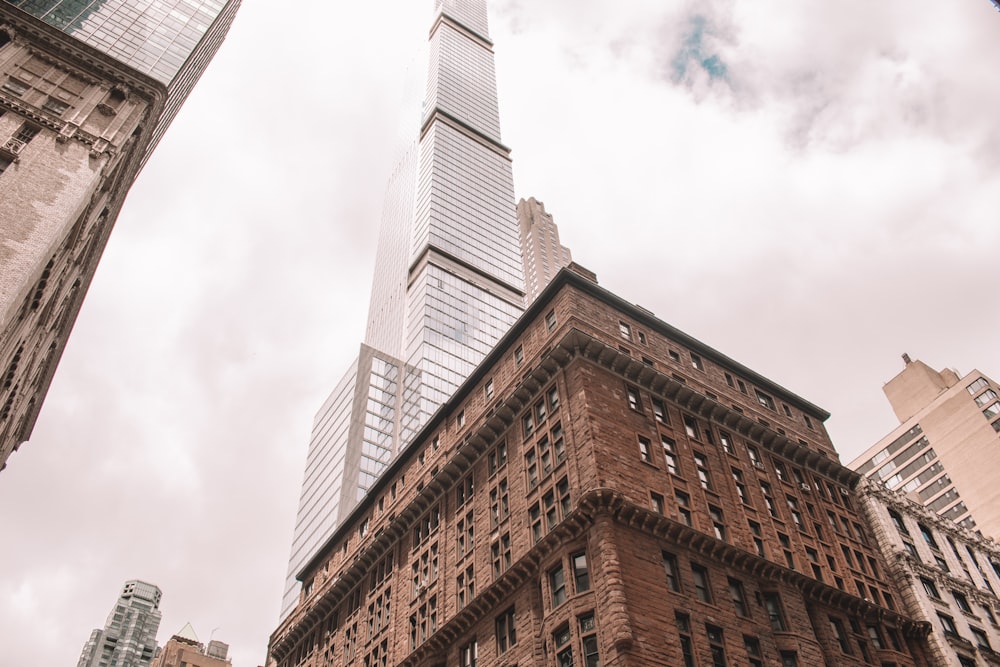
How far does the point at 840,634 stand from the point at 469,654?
75.2ft

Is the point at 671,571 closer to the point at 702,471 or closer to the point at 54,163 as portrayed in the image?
the point at 702,471

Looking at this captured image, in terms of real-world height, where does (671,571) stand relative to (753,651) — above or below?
above

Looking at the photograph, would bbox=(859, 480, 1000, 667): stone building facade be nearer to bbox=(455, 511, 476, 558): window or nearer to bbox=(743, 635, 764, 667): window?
bbox=(743, 635, 764, 667): window

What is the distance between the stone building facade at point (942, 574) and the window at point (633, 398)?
25.0 meters

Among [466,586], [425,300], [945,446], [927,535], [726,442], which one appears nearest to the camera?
[466,586]

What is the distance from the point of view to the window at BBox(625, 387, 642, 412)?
48.4 meters

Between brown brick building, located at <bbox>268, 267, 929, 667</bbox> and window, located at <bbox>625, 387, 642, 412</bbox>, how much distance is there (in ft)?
0.46

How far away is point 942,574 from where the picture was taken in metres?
58.8

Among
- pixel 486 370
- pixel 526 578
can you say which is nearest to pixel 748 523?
pixel 526 578

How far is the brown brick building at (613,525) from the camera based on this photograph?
128 ft

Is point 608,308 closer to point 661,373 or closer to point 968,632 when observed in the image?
point 661,373

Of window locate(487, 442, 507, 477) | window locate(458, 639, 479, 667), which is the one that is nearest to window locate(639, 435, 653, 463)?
window locate(487, 442, 507, 477)

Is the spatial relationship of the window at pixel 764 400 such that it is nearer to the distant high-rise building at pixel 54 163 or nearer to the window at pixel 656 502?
the window at pixel 656 502

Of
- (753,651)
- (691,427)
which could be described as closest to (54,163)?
(691,427)
